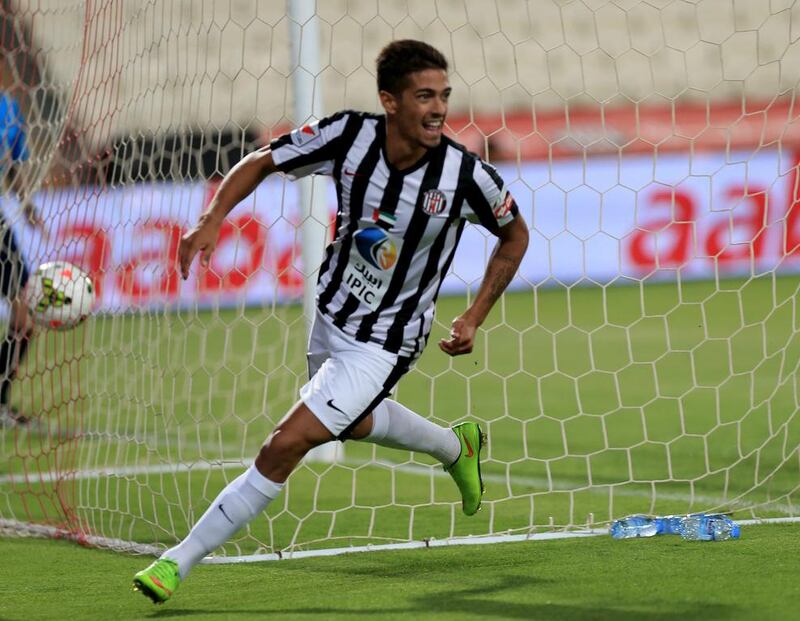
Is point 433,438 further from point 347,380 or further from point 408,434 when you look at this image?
point 347,380

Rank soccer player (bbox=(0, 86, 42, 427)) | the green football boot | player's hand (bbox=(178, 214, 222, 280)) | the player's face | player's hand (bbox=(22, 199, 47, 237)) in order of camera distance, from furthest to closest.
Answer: soccer player (bbox=(0, 86, 42, 427)) → player's hand (bbox=(22, 199, 47, 237)) → the green football boot → the player's face → player's hand (bbox=(178, 214, 222, 280))

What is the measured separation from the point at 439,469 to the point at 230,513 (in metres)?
2.73

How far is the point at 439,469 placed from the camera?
6.58 m

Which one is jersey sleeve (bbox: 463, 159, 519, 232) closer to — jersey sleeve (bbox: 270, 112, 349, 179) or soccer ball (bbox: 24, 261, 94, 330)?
jersey sleeve (bbox: 270, 112, 349, 179)

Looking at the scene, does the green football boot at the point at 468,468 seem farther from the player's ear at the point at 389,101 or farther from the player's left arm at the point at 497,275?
the player's ear at the point at 389,101

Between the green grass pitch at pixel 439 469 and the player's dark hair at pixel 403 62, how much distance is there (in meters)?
1.50

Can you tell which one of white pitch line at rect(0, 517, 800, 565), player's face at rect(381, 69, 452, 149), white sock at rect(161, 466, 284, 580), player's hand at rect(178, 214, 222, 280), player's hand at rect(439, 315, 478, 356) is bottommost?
white pitch line at rect(0, 517, 800, 565)

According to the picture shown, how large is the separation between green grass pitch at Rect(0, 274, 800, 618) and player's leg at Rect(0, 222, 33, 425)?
18 centimetres

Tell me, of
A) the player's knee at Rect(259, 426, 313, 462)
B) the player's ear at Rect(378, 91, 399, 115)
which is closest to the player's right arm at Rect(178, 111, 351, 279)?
the player's ear at Rect(378, 91, 399, 115)

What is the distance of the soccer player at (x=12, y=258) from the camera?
255 inches

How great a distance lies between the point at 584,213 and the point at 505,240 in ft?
35.5

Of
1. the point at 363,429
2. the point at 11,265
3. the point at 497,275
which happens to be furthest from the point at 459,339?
the point at 11,265

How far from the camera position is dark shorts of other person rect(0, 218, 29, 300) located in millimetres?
6641

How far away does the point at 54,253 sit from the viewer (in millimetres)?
5926
